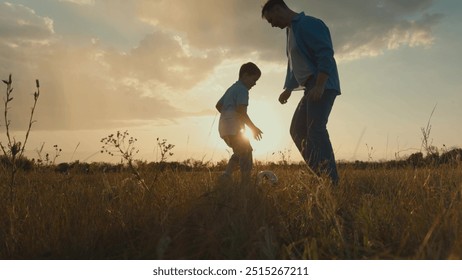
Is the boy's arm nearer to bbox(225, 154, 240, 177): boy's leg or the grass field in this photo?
bbox(225, 154, 240, 177): boy's leg

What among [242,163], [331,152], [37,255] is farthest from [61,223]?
[242,163]

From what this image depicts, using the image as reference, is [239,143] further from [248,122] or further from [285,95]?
[285,95]

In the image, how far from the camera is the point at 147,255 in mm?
2039

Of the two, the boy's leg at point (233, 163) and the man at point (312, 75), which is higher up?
the man at point (312, 75)

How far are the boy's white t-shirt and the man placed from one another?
120cm

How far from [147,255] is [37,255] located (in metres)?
0.59

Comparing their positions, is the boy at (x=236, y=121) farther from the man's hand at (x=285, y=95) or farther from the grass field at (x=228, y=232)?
the grass field at (x=228, y=232)

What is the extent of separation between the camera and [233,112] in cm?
564

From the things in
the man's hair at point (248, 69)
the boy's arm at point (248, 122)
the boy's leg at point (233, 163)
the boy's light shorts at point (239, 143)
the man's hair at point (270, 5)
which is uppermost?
the man's hair at point (270, 5)

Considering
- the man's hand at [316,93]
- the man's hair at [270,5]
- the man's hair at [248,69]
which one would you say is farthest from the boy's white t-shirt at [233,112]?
the man's hand at [316,93]

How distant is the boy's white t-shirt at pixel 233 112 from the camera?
5605 mm

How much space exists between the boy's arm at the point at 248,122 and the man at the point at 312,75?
0.78 m

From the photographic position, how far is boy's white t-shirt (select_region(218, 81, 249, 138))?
5605mm
